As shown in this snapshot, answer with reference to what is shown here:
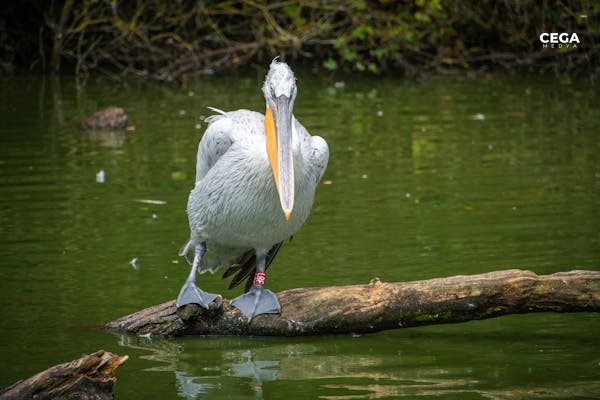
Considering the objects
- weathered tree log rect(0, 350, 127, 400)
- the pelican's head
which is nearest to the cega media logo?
the pelican's head

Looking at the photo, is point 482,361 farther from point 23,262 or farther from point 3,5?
point 3,5

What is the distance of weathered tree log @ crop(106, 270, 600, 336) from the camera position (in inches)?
163

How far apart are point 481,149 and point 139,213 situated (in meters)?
3.00

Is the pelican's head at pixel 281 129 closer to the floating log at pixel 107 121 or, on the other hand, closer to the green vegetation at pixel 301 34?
the floating log at pixel 107 121

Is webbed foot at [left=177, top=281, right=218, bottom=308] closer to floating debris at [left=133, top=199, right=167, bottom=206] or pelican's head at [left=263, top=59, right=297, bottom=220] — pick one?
pelican's head at [left=263, top=59, right=297, bottom=220]

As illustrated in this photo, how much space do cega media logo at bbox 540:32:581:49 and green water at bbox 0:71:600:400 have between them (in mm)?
1276

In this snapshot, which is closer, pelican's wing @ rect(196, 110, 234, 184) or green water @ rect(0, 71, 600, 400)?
green water @ rect(0, 71, 600, 400)

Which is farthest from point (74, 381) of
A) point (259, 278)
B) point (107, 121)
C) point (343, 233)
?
point (107, 121)

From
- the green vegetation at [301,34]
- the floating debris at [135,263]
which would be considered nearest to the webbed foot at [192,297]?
the floating debris at [135,263]

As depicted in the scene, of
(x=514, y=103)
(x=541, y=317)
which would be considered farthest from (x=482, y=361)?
(x=514, y=103)

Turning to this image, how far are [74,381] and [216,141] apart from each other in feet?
4.35

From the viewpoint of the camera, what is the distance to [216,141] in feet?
14.6

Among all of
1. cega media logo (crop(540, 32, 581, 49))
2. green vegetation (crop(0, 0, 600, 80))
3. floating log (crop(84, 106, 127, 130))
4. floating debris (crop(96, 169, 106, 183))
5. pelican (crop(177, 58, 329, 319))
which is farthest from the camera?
green vegetation (crop(0, 0, 600, 80))

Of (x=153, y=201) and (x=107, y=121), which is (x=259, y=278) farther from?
(x=107, y=121)
